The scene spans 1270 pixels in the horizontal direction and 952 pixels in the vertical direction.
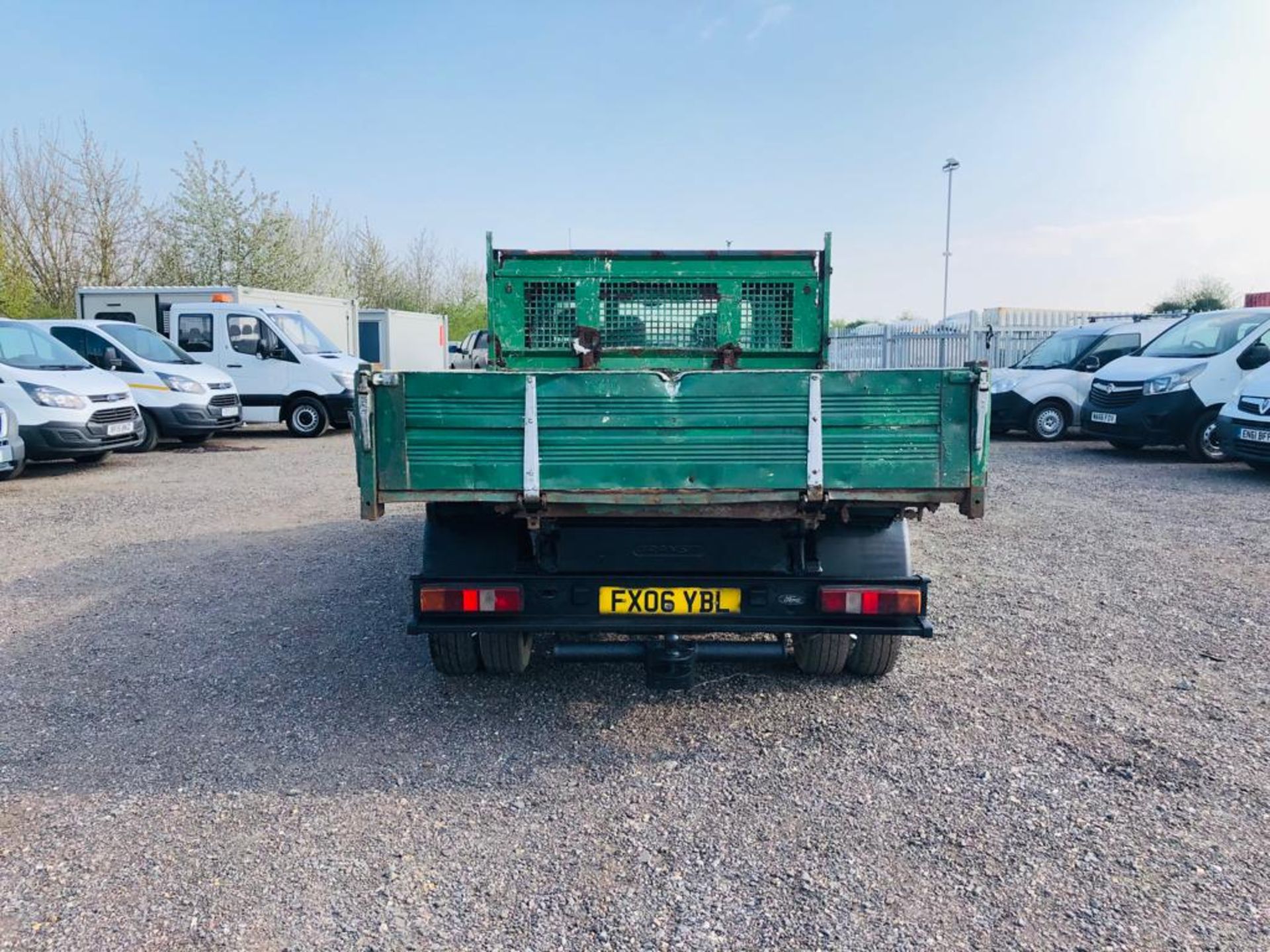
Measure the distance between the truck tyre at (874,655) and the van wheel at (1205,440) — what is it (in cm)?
1001

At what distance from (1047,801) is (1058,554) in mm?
4343

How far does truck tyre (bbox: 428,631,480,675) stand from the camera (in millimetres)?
4371

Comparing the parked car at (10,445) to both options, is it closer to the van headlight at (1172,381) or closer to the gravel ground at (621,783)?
the gravel ground at (621,783)

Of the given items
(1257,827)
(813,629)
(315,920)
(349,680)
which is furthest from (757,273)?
(315,920)

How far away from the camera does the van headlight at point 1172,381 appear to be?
12.2 m

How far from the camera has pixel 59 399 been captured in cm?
1137

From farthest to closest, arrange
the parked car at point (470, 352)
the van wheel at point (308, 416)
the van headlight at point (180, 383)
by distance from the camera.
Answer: the parked car at point (470, 352) → the van wheel at point (308, 416) → the van headlight at point (180, 383)

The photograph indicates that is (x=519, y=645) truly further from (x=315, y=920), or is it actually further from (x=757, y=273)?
(x=757, y=273)

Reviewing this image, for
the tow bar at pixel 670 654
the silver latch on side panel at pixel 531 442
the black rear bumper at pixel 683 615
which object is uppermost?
the silver latch on side panel at pixel 531 442

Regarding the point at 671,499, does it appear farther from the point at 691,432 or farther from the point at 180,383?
the point at 180,383

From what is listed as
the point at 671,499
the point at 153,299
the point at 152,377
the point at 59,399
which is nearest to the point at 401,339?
the point at 153,299

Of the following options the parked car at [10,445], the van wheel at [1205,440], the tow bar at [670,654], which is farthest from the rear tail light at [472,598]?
the van wheel at [1205,440]

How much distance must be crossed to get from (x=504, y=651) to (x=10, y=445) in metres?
9.08

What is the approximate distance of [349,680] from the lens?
15.3 ft
